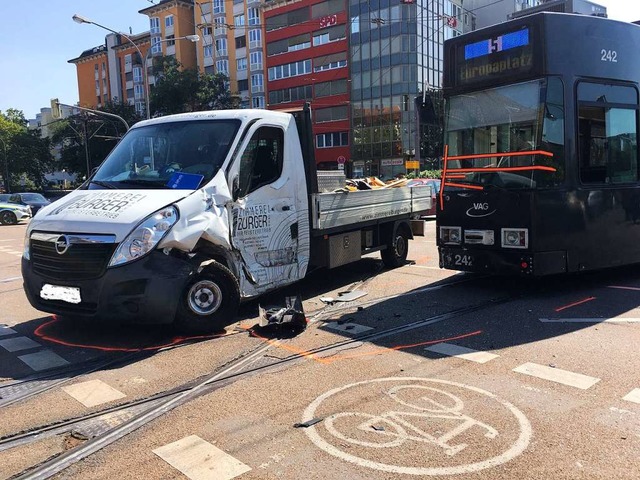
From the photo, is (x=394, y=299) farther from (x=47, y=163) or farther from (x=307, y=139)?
(x=47, y=163)

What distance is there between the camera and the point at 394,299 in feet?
25.7

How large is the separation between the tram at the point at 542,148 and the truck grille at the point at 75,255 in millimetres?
4994

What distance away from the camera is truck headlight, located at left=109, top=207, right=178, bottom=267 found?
5426mm

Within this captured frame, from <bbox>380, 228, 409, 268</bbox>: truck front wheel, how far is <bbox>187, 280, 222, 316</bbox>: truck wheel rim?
4806 mm

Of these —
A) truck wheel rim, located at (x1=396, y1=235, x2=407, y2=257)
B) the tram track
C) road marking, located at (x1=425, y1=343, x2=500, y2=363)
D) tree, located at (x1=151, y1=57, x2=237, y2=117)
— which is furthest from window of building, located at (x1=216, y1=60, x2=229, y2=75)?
road marking, located at (x1=425, y1=343, x2=500, y2=363)

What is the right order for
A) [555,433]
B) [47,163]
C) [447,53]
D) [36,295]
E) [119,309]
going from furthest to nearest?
[47,163] < [447,53] < [36,295] < [119,309] < [555,433]

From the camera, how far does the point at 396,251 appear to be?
10383mm

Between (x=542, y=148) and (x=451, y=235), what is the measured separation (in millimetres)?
1831

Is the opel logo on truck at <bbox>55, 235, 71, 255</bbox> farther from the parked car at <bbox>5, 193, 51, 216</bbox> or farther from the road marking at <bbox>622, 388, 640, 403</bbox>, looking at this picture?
the parked car at <bbox>5, 193, 51, 216</bbox>

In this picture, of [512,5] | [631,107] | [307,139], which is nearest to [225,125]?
[307,139]

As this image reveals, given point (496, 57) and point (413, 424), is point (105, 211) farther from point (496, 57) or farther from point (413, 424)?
point (496, 57)

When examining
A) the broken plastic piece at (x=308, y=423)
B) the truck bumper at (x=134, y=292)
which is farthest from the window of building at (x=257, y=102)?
the broken plastic piece at (x=308, y=423)

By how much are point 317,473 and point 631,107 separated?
727 centimetres

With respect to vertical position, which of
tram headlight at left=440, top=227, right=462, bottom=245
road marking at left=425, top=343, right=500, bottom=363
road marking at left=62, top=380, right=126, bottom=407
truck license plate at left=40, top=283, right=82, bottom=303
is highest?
tram headlight at left=440, top=227, right=462, bottom=245
